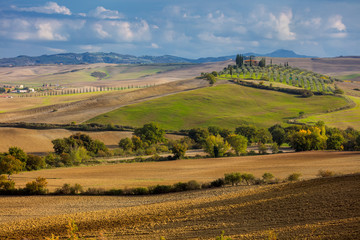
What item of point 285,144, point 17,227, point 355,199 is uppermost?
point 355,199

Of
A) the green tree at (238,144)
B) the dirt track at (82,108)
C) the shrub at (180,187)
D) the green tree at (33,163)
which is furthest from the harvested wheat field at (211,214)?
the dirt track at (82,108)

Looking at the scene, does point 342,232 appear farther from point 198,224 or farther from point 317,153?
point 317,153

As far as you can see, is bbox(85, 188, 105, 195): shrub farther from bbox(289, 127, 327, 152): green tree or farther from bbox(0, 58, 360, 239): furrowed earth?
bbox(289, 127, 327, 152): green tree

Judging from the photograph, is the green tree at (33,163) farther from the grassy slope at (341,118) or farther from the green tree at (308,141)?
the grassy slope at (341,118)

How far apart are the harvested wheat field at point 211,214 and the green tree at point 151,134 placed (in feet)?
163

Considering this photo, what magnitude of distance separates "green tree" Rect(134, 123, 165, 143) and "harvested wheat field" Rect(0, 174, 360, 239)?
4966cm

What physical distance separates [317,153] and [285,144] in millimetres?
26876

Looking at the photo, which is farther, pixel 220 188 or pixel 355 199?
pixel 220 188

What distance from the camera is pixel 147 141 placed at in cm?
8812

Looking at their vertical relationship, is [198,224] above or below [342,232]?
below

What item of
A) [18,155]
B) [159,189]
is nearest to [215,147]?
[159,189]

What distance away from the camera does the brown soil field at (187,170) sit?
47.5 m

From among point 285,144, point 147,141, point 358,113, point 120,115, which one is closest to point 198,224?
point 147,141

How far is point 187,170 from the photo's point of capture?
5594 centimetres
